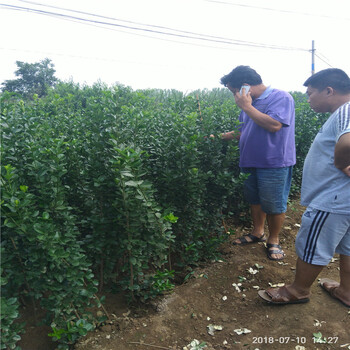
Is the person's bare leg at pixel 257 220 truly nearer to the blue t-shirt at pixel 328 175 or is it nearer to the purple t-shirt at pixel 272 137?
the purple t-shirt at pixel 272 137

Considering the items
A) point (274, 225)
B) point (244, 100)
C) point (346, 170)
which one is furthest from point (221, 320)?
point (244, 100)

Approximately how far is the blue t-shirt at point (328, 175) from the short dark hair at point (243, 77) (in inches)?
45.9

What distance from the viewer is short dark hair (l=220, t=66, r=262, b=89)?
3363 millimetres

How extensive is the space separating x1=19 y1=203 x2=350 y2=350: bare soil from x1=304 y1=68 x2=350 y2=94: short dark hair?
71.1 inches

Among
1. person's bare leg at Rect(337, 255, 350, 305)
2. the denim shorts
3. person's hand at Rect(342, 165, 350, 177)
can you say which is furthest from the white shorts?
the denim shorts

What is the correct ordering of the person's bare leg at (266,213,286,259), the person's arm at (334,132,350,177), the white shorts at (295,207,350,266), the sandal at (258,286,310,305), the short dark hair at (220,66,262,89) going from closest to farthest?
1. the person's arm at (334,132,350,177)
2. the white shorts at (295,207,350,266)
3. the sandal at (258,286,310,305)
4. the short dark hair at (220,66,262,89)
5. the person's bare leg at (266,213,286,259)

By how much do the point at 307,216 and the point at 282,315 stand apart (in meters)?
0.87

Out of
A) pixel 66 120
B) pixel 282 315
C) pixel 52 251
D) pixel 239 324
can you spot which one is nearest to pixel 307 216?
pixel 282 315

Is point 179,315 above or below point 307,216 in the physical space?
below

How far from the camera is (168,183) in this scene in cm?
295

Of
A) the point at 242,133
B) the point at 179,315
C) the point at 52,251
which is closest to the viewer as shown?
the point at 52,251

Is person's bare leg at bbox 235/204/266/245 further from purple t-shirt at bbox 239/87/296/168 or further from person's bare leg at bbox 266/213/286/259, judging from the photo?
purple t-shirt at bbox 239/87/296/168

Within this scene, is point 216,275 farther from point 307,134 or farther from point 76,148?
point 307,134

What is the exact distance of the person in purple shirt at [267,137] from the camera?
323 cm
